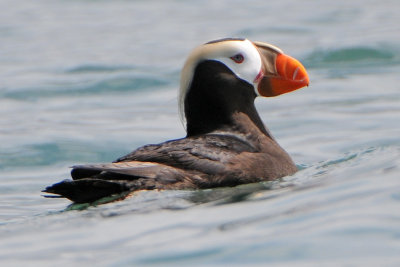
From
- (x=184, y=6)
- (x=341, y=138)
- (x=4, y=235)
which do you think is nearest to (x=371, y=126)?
(x=341, y=138)

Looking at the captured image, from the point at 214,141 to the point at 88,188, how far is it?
3.72ft

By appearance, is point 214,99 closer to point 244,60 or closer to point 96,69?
point 244,60

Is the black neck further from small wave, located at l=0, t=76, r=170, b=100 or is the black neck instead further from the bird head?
small wave, located at l=0, t=76, r=170, b=100

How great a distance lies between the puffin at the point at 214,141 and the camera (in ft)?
23.6

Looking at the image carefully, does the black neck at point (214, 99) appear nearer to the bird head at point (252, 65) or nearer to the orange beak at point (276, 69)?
the bird head at point (252, 65)

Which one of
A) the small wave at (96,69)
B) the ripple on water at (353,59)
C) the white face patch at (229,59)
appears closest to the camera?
the white face patch at (229,59)

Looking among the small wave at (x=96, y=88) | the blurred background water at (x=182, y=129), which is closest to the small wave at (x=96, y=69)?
the blurred background water at (x=182, y=129)

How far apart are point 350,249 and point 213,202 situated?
5.19ft

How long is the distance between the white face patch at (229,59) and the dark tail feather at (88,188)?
4.11 feet

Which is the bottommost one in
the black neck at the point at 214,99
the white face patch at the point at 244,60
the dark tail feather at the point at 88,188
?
the dark tail feather at the point at 88,188

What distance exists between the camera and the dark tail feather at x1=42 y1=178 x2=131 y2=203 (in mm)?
7082

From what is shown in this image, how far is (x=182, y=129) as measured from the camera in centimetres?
1196

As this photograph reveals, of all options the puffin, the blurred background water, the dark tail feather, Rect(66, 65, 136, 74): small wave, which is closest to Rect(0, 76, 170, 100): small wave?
the blurred background water

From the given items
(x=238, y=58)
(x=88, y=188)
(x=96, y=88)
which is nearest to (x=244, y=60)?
(x=238, y=58)
